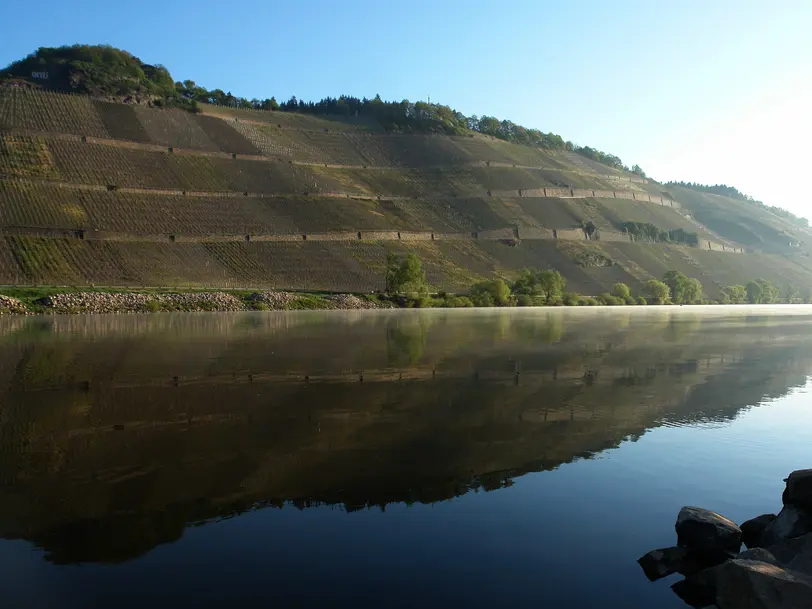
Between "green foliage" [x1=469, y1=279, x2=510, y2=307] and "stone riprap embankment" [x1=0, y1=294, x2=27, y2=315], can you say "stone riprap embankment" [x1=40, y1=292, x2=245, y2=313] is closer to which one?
"stone riprap embankment" [x1=0, y1=294, x2=27, y2=315]

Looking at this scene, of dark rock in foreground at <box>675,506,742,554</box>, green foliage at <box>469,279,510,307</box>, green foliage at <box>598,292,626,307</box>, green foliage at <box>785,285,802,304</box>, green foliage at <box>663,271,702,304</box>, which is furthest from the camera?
green foliage at <box>785,285,802,304</box>

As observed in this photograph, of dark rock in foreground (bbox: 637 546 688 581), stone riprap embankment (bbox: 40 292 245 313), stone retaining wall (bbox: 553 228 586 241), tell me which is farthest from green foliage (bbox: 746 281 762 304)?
dark rock in foreground (bbox: 637 546 688 581)

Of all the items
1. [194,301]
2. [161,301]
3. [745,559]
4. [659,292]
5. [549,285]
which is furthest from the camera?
[659,292]

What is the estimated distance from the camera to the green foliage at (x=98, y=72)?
530 feet

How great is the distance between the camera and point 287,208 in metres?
134

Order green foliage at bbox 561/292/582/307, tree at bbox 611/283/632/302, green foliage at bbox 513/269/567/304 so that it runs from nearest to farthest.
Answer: green foliage at bbox 513/269/567/304, green foliage at bbox 561/292/582/307, tree at bbox 611/283/632/302

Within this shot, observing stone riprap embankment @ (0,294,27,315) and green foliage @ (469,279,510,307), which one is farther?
green foliage @ (469,279,510,307)

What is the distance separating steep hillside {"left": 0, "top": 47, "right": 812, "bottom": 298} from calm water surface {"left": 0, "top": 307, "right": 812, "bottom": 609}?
7694cm

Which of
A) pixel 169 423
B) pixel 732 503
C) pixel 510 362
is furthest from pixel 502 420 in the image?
pixel 510 362

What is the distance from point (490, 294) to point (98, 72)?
399ft

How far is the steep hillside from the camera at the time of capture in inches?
4050

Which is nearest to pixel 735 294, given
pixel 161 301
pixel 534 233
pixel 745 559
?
pixel 534 233

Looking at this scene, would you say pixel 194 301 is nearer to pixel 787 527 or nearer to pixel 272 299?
pixel 272 299

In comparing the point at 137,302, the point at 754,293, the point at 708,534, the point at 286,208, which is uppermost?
the point at 286,208
